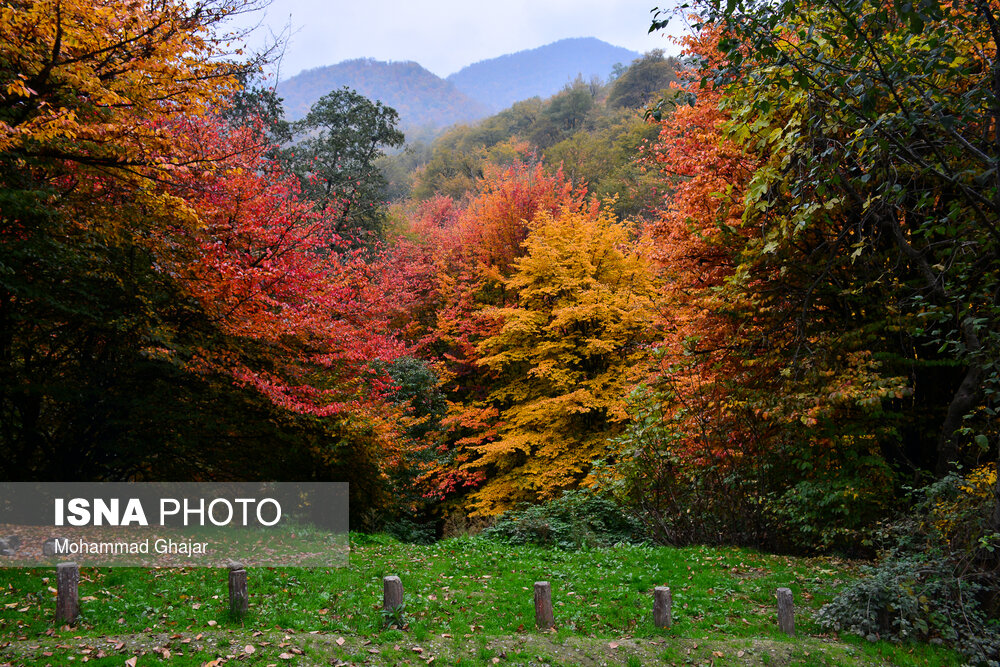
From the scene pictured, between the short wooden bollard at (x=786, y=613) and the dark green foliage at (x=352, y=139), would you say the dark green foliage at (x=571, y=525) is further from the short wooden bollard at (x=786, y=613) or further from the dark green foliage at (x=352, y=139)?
the dark green foliage at (x=352, y=139)

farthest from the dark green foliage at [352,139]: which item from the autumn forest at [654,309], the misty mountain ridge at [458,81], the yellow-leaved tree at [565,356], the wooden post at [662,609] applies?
the misty mountain ridge at [458,81]

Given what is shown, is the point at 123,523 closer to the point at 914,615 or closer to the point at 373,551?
the point at 373,551

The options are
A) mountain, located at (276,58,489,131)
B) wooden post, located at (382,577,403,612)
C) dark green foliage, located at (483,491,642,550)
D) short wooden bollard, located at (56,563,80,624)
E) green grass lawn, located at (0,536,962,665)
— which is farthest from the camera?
mountain, located at (276,58,489,131)

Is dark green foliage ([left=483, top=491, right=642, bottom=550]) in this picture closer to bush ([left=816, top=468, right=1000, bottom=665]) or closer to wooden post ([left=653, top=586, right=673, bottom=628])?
wooden post ([left=653, top=586, right=673, bottom=628])

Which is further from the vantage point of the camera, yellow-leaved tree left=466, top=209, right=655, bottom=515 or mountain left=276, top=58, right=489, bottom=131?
mountain left=276, top=58, right=489, bottom=131

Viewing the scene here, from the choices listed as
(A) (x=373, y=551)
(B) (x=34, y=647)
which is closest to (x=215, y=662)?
(B) (x=34, y=647)

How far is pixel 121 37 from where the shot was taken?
267 inches

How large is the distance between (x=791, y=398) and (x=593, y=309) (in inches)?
319

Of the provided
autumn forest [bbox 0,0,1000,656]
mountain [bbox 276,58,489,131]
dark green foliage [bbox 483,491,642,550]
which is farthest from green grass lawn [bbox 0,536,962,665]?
mountain [bbox 276,58,489,131]

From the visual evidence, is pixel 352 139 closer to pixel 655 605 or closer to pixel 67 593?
pixel 67 593

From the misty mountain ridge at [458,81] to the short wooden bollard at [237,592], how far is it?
6669 cm

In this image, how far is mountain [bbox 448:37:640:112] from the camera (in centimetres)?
16975

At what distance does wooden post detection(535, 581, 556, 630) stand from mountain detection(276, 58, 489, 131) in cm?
10513

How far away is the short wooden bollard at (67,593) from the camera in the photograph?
6.10 meters
